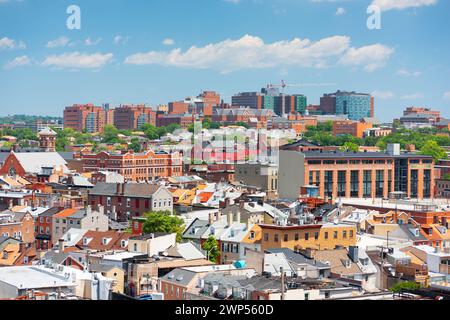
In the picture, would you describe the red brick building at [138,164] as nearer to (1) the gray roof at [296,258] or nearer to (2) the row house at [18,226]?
(2) the row house at [18,226]

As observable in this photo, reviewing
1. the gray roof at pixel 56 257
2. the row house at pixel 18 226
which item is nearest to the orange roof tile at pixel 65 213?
the row house at pixel 18 226

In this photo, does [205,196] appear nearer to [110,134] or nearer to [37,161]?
[37,161]

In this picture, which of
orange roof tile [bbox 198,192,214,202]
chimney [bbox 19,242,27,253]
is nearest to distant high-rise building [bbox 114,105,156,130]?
orange roof tile [bbox 198,192,214,202]

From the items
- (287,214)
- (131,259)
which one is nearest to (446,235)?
(287,214)

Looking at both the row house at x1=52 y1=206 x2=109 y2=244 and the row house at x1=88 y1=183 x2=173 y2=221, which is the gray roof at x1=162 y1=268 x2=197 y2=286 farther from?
the row house at x1=88 y1=183 x2=173 y2=221

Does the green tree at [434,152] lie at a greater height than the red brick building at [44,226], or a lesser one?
greater
